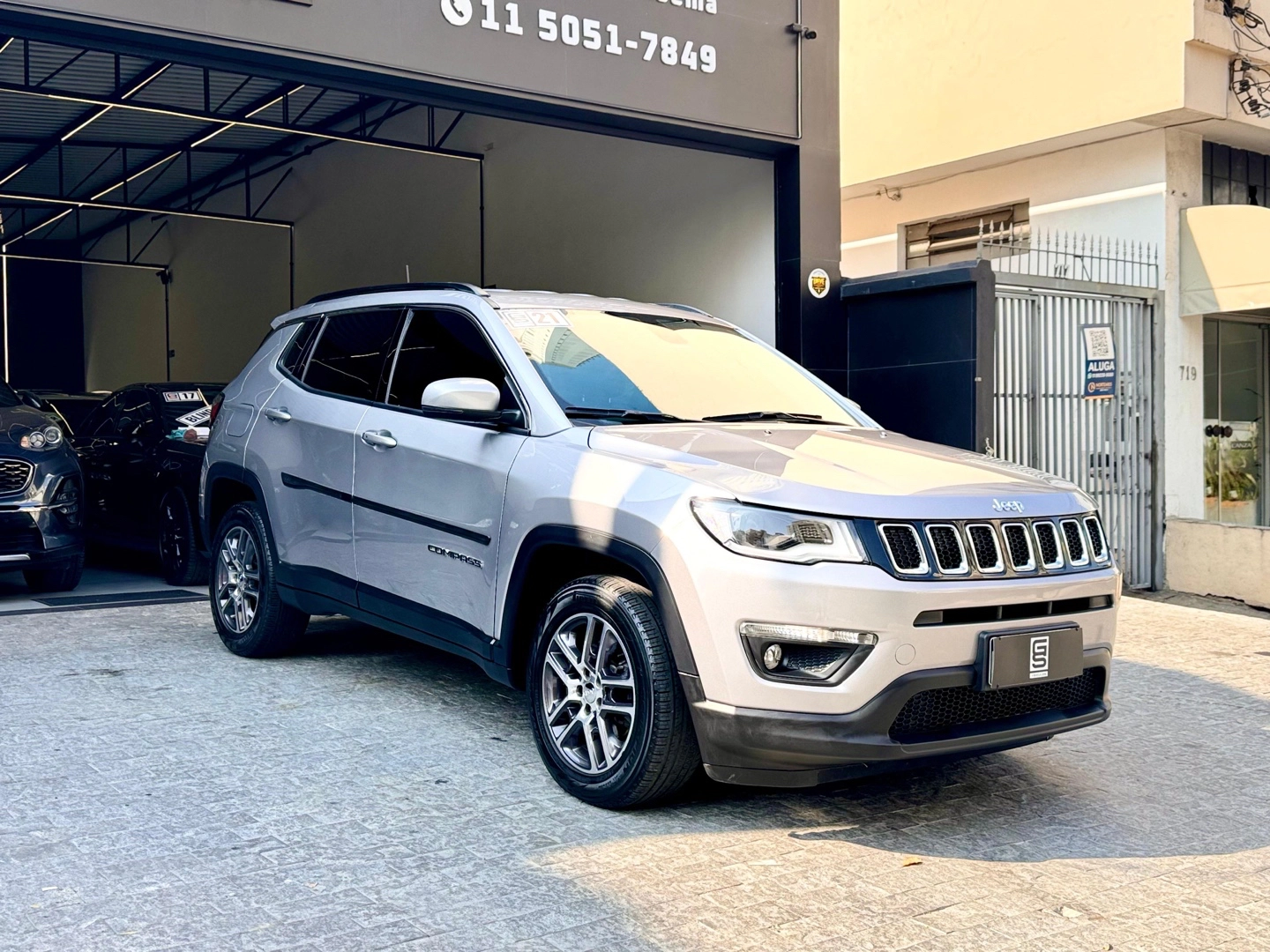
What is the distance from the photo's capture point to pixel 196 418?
31.0ft

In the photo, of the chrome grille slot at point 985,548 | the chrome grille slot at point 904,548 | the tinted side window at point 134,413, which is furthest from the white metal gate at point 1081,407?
the tinted side window at point 134,413

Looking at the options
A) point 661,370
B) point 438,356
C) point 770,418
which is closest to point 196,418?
point 438,356

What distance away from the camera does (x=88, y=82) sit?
16859mm

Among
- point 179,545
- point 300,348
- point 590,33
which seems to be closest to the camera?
point 300,348

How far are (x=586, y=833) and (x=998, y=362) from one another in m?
7.07

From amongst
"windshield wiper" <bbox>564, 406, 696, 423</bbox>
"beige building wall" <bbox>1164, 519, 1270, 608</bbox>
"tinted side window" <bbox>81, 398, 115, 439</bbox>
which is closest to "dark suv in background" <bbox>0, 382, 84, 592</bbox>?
"tinted side window" <bbox>81, 398, 115, 439</bbox>

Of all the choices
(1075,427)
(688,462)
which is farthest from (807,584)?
(1075,427)

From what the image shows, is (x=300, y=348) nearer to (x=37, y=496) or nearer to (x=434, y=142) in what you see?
(x=37, y=496)

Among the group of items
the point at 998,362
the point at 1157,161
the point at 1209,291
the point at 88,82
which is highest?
the point at 88,82

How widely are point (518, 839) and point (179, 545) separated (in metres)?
6.28

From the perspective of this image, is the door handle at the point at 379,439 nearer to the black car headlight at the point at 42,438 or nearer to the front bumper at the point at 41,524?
the front bumper at the point at 41,524

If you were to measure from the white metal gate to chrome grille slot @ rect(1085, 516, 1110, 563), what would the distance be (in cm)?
554

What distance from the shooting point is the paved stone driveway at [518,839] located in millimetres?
3336

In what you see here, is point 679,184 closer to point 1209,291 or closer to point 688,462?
point 1209,291
